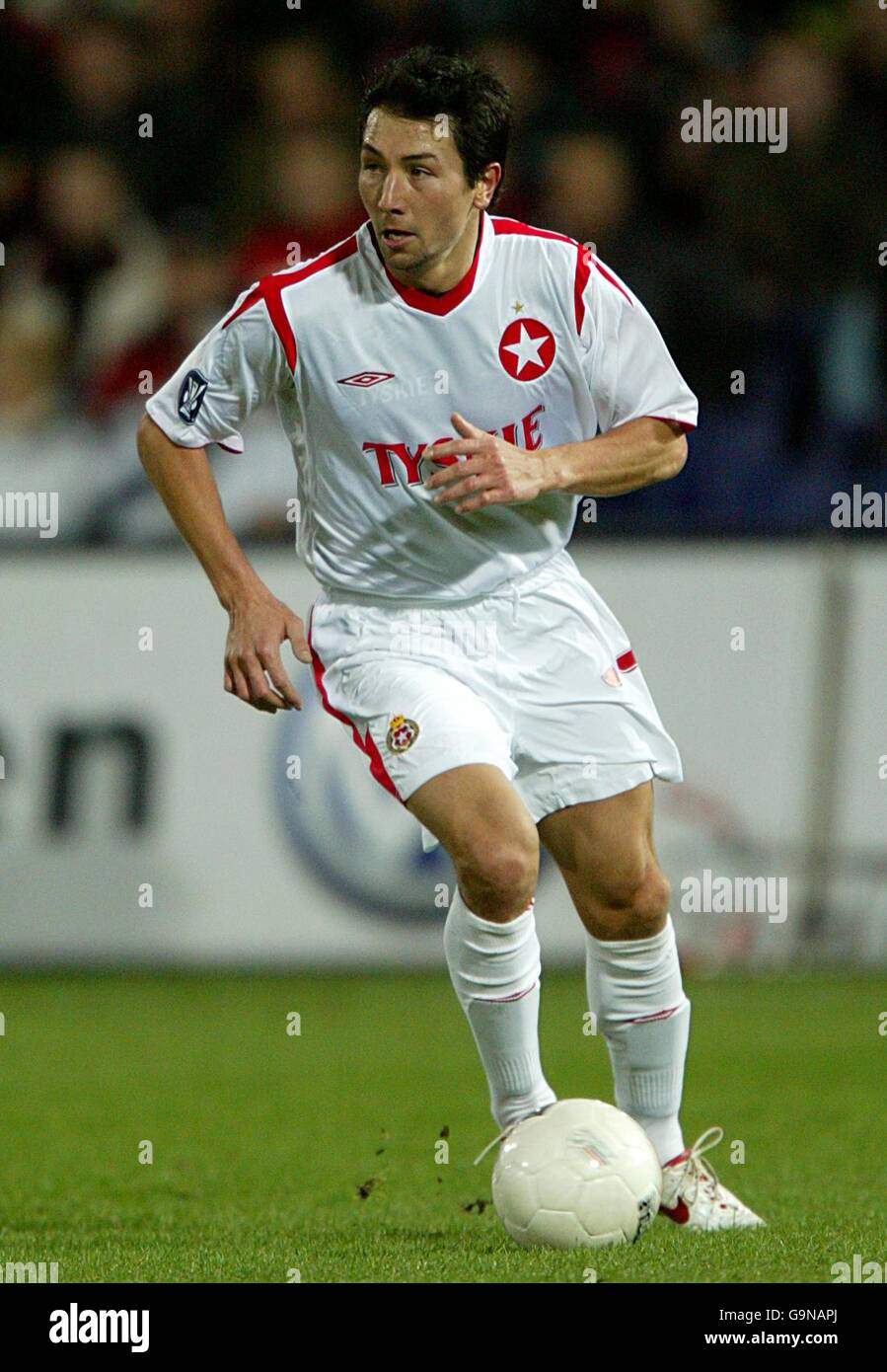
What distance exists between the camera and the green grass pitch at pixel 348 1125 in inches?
173

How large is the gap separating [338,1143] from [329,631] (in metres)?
1.89

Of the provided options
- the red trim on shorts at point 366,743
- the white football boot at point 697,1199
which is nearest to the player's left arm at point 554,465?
the red trim on shorts at point 366,743

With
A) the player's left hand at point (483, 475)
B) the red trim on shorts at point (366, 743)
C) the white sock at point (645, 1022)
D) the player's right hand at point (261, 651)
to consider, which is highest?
the player's left hand at point (483, 475)

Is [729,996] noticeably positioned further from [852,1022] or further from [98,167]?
[98,167]

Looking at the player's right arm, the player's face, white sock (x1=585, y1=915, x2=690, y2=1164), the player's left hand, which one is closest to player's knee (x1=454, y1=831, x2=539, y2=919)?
white sock (x1=585, y1=915, x2=690, y2=1164)

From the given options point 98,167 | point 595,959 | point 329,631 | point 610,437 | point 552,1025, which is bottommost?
point 552,1025

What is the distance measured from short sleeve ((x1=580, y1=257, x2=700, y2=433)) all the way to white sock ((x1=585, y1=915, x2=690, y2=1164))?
1.15 metres

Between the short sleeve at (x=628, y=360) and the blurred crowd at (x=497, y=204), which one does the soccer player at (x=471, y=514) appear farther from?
the blurred crowd at (x=497, y=204)

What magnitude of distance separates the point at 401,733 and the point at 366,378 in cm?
80

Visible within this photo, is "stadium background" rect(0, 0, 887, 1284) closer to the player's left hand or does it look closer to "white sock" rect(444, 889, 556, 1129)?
"white sock" rect(444, 889, 556, 1129)

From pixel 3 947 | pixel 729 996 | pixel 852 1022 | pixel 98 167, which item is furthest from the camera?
pixel 98 167

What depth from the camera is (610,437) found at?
4.76 m

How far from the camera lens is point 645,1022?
5008 mm

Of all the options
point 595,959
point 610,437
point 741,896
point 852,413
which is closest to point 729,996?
point 741,896
